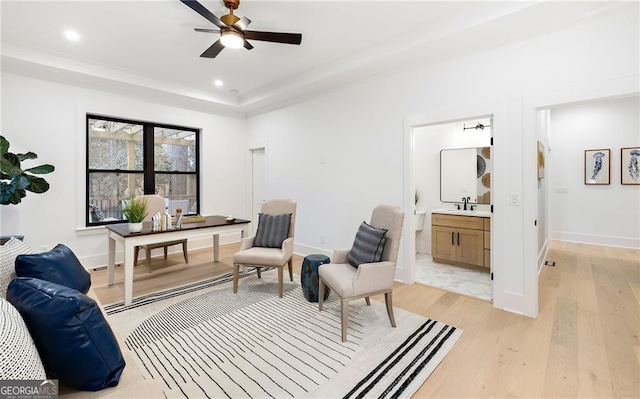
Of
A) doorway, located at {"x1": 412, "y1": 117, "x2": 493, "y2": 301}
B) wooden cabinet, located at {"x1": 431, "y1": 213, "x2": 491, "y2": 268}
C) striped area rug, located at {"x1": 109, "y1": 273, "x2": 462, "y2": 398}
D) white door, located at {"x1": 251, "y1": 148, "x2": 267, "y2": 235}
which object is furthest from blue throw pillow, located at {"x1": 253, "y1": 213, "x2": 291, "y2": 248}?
wooden cabinet, located at {"x1": 431, "y1": 213, "x2": 491, "y2": 268}

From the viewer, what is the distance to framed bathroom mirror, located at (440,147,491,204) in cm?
448

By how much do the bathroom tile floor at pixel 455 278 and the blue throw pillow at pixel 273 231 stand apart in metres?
1.83

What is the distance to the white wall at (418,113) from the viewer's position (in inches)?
97.3

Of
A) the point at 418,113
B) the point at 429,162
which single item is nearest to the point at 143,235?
the point at 418,113

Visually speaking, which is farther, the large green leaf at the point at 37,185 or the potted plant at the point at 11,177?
the large green leaf at the point at 37,185

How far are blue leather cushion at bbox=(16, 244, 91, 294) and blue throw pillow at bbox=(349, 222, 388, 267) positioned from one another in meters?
2.11

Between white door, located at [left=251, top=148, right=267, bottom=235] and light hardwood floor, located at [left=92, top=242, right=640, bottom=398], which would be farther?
white door, located at [left=251, top=148, right=267, bottom=235]

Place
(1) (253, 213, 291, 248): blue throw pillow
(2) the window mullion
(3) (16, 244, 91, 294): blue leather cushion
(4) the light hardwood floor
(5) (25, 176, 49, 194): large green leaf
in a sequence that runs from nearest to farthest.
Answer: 1. (3) (16, 244, 91, 294): blue leather cushion
2. (4) the light hardwood floor
3. (5) (25, 176, 49, 194): large green leaf
4. (1) (253, 213, 291, 248): blue throw pillow
5. (2) the window mullion

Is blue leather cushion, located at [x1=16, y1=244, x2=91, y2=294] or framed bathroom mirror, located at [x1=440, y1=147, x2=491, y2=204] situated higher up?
framed bathroom mirror, located at [x1=440, y1=147, x2=491, y2=204]

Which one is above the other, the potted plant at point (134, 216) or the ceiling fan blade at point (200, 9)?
the ceiling fan blade at point (200, 9)

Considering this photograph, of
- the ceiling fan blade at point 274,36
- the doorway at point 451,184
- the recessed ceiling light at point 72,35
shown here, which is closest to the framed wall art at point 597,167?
the doorway at point 451,184

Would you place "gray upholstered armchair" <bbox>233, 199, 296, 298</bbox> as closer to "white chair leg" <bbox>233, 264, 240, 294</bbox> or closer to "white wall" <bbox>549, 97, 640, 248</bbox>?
"white chair leg" <bbox>233, 264, 240, 294</bbox>

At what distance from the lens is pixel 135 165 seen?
4.75 metres

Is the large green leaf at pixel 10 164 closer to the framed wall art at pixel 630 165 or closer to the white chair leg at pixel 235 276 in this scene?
the white chair leg at pixel 235 276
